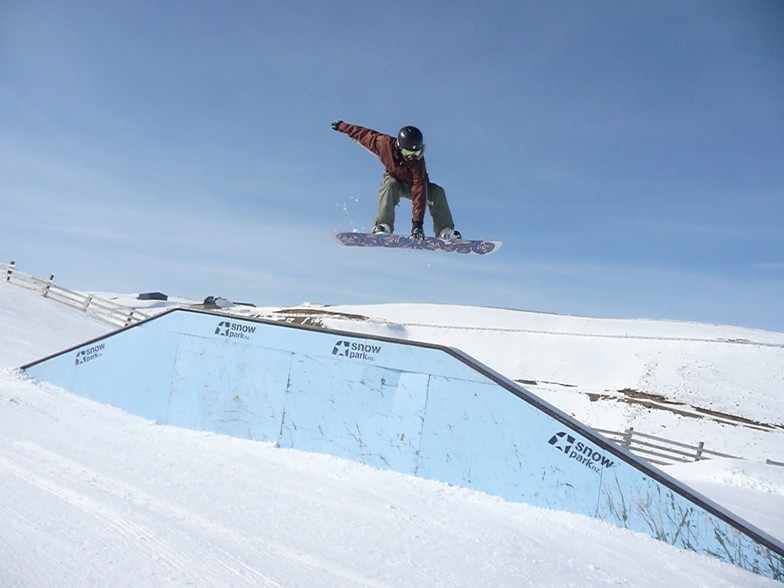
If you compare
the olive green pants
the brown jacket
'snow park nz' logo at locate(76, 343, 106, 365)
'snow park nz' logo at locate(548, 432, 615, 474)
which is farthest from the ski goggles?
'snow park nz' logo at locate(76, 343, 106, 365)

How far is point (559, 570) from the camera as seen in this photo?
11.4 ft

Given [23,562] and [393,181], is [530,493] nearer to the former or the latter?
[23,562]

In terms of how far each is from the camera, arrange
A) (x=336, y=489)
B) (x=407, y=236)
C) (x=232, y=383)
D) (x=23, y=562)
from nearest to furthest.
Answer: (x=23, y=562)
(x=336, y=489)
(x=232, y=383)
(x=407, y=236)

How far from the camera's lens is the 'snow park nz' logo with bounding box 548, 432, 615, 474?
15.5 feet

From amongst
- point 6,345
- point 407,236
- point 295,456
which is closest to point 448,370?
point 295,456

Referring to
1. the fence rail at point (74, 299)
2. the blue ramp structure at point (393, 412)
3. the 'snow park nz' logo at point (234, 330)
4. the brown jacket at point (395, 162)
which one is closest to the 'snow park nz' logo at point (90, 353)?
the blue ramp structure at point (393, 412)

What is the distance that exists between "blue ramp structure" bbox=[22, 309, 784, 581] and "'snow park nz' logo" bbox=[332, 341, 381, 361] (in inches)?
0.6

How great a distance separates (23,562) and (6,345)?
14824 mm

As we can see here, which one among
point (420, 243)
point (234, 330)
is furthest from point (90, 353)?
point (420, 243)

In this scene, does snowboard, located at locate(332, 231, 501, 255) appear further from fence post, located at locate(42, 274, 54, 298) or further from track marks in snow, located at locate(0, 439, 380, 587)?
fence post, located at locate(42, 274, 54, 298)

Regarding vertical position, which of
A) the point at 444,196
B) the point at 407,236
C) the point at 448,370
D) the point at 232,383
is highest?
the point at 444,196

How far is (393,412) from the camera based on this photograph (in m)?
5.86

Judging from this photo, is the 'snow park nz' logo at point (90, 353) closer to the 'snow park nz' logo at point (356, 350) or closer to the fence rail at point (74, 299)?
the 'snow park nz' logo at point (356, 350)

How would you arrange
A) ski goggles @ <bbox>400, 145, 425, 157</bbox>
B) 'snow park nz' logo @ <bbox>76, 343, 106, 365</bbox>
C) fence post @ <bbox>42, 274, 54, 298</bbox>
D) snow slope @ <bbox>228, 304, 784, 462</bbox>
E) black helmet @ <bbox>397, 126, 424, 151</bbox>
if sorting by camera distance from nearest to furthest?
1. black helmet @ <bbox>397, 126, 424, 151</bbox>
2. ski goggles @ <bbox>400, 145, 425, 157</bbox>
3. 'snow park nz' logo @ <bbox>76, 343, 106, 365</bbox>
4. snow slope @ <bbox>228, 304, 784, 462</bbox>
5. fence post @ <bbox>42, 274, 54, 298</bbox>
